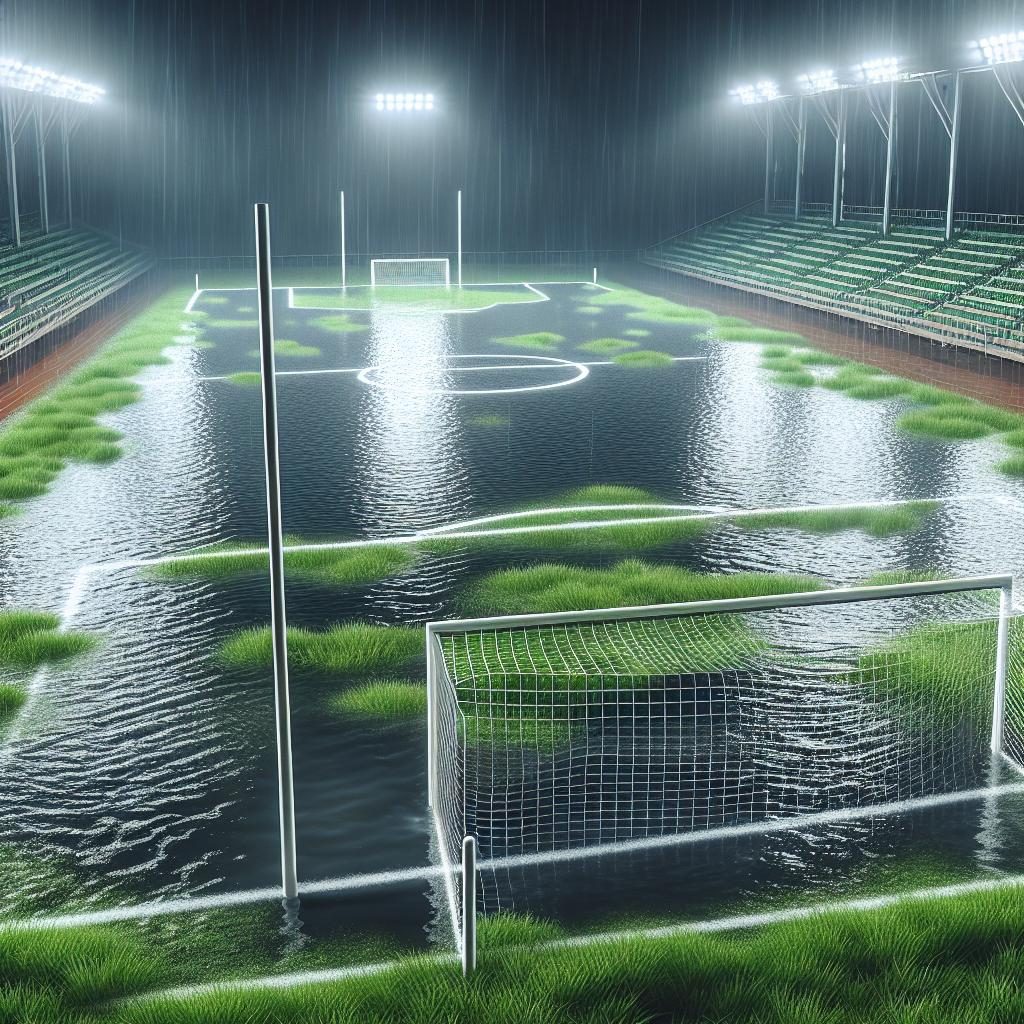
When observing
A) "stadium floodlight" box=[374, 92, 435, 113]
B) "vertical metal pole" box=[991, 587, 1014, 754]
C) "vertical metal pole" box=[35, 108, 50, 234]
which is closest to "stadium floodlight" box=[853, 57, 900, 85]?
"stadium floodlight" box=[374, 92, 435, 113]

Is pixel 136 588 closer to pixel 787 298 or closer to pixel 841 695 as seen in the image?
pixel 841 695

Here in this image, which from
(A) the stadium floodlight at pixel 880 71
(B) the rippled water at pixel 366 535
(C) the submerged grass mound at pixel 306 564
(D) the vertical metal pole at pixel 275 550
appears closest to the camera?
(D) the vertical metal pole at pixel 275 550

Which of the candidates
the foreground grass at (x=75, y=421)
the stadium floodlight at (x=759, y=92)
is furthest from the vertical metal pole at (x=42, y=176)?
the stadium floodlight at (x=759, y=92)

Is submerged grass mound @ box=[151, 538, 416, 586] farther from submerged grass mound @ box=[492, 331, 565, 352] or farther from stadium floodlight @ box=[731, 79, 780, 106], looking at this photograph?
stadium floodlight @ box=[731, 79, 780, 106]

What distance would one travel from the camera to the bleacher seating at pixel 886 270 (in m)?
26.2

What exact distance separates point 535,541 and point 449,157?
39.4m

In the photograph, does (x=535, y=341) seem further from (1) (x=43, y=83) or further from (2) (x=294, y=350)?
(1) (x=43, y=83)

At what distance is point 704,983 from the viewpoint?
5.18 meters

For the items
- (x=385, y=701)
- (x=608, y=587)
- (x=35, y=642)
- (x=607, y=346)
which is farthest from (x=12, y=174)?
(x=385, y=701)

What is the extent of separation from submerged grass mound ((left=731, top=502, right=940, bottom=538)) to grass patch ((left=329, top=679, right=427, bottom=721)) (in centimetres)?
525

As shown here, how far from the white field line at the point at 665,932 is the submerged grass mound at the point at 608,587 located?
429cm

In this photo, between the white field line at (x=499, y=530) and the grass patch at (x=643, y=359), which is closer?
the white field line at (x=499, y=530)

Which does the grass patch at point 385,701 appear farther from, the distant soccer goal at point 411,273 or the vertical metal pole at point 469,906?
the distant soccer goal at point 411,273

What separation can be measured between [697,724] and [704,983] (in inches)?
113
